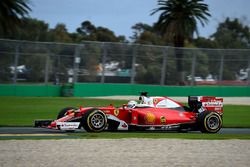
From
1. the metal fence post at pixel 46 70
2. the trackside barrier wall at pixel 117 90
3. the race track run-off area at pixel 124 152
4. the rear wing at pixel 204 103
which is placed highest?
the metal fence post at pixel 46 70

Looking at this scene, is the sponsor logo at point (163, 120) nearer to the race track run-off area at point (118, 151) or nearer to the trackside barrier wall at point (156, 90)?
the race track run-off area at point (118, 151)

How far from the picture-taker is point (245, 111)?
101 ft

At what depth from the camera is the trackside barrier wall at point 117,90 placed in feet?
116

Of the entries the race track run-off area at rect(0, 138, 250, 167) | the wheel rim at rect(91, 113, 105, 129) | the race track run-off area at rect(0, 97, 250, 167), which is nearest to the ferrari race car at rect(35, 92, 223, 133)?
the wheel rim at rect(91, 113, 105, 129)

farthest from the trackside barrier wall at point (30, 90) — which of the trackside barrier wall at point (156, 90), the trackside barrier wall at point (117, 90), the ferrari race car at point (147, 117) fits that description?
the ferrari race car at point (147, 117)

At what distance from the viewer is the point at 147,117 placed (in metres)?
17.7

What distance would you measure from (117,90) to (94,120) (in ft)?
71.6

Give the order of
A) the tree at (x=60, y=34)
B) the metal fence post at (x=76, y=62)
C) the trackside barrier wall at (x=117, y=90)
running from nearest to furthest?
1. the trackside barrier wall at (x=117, y=90)
2. the metal fence post at (x=76, y=62)
3. the tree at (x=60, y=34)

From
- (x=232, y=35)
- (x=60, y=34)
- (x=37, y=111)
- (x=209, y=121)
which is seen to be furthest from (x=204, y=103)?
(x=232, y=35)

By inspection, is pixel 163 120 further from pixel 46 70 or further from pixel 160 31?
pixel 160 31

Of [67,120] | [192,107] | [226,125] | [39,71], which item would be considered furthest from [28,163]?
[39,71]

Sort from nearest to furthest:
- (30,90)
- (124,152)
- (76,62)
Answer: (124,152)
(30,90)
(76,62)

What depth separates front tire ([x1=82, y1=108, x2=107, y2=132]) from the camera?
1659 centimetres

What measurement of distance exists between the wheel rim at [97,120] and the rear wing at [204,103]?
3.28 metres
